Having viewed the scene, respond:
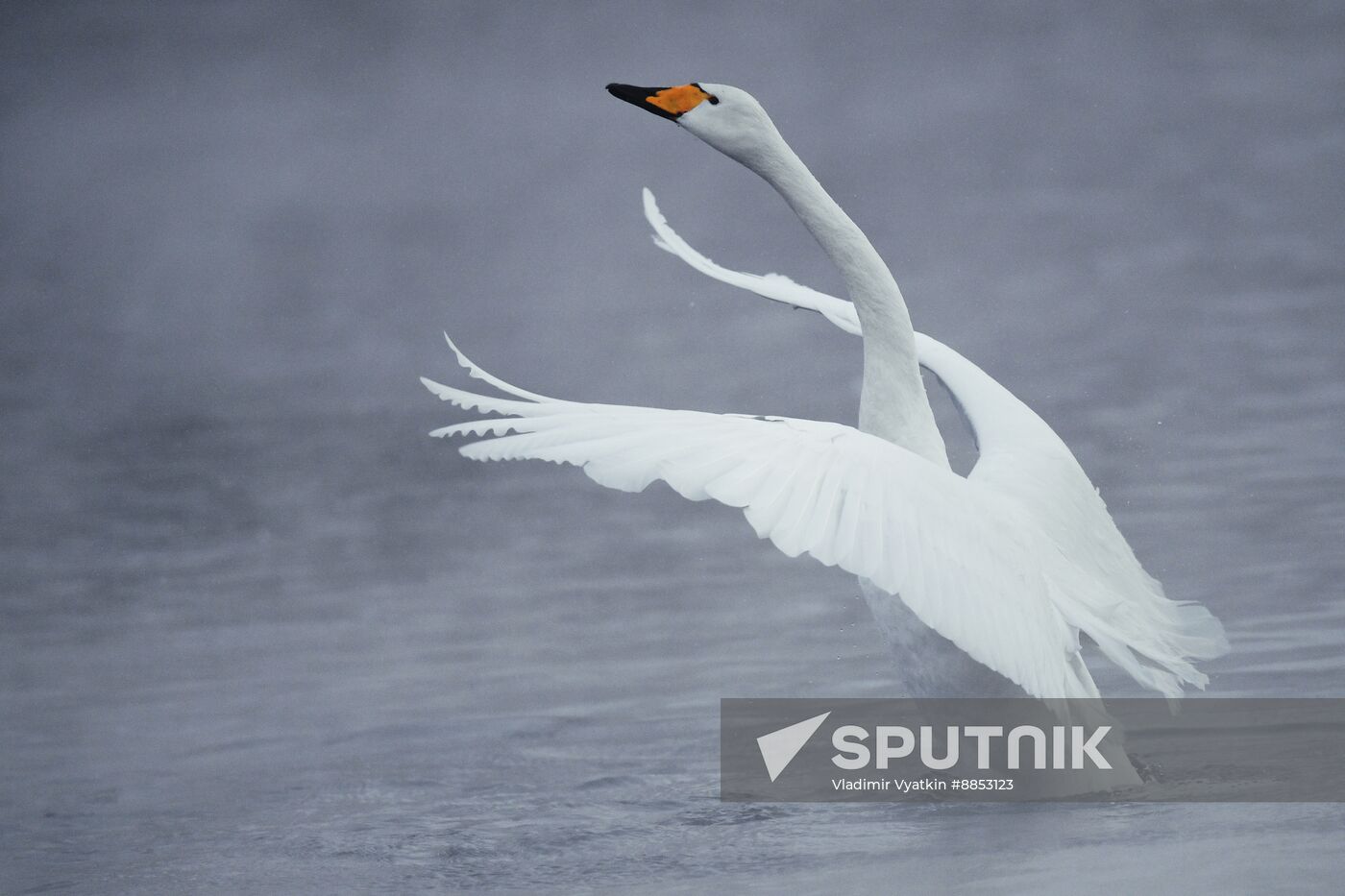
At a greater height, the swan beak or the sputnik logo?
the swan beak

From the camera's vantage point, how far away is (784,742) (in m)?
4.16

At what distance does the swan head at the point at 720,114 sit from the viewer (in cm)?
387

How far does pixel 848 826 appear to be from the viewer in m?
3.52

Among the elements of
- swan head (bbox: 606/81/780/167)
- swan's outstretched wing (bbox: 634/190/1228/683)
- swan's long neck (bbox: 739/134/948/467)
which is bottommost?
swan's outstretched wing (bbox: 634/190/1228/683)

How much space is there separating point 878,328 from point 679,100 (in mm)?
651

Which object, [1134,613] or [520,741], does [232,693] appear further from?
[1134,613]

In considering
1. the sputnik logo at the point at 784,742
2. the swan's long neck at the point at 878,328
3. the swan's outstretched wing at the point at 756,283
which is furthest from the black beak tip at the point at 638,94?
the sputnik logo at the point at 784,742

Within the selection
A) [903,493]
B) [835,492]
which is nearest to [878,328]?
[903,493]

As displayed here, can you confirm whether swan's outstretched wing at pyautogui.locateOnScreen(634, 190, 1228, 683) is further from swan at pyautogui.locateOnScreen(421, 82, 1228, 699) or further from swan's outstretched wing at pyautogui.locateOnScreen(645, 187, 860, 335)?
swan's outstretched wing at pyautogui.locateOnScreen(645, 187, 860, 335)

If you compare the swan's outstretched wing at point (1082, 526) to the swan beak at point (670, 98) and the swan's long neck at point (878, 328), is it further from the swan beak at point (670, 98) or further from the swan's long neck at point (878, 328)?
the swan beak at point (670, 98)

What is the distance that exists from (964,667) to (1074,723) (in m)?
0.25

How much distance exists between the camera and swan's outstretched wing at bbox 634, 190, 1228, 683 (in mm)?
3512

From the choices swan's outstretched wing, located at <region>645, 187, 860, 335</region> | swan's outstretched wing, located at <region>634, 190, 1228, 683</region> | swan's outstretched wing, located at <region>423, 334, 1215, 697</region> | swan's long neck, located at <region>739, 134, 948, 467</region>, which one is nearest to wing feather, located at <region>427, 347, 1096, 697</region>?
swan's outstretched wing, located at <region>423, 334, 1215, 697</region>

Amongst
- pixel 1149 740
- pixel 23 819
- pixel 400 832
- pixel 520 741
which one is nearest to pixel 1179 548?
pixel 1149 740
